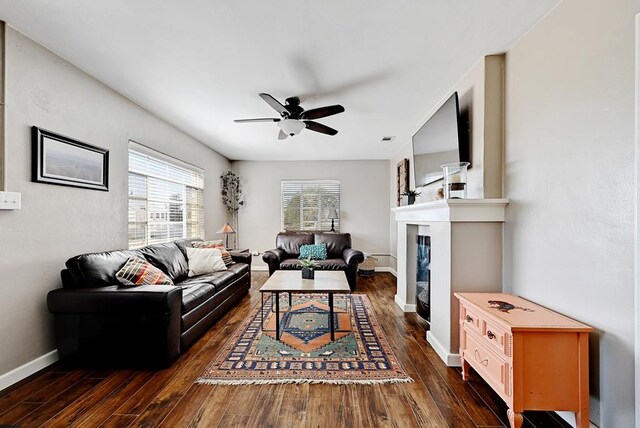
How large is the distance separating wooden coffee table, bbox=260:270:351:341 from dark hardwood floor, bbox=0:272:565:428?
809 mm

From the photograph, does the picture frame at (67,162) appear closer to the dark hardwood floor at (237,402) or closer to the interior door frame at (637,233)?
the dark hardwood floor at (237,402)

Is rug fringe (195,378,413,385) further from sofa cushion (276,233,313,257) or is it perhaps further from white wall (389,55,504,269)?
sofa cushion (276,233,313,257)

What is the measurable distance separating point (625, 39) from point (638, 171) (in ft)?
2.20

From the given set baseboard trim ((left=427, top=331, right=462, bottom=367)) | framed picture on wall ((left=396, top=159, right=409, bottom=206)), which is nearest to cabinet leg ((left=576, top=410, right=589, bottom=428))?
baseboard trim ((left=427, top=331, right=462, bottom=367))

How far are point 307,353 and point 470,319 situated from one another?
1.39 metres

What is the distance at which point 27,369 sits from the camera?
7.02 ft

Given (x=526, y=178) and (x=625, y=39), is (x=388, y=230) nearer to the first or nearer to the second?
(x=526, y=178)

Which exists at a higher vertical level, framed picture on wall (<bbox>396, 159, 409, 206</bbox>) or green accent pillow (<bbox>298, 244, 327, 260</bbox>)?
framed picture on wall (<bbox>396, 159, 409, 206</bbox>)

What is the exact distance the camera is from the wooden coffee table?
2787mm

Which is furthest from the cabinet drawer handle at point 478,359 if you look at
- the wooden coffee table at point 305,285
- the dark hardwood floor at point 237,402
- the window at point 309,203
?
the window at point 309,203

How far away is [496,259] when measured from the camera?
91.7 inches

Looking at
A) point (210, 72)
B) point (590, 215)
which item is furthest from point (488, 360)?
point (210, 72)

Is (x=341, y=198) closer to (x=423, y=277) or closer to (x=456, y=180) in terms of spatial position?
(x=423, y=277)

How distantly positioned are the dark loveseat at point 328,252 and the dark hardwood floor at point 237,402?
2.46 m
